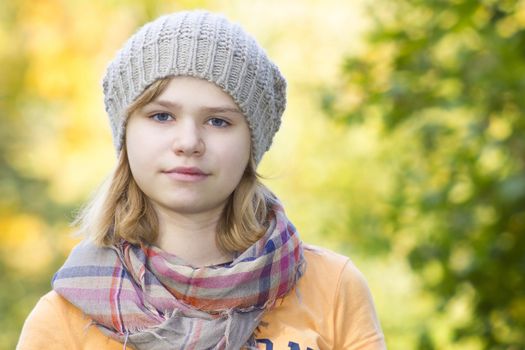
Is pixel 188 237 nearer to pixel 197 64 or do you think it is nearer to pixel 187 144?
pixel 187 144

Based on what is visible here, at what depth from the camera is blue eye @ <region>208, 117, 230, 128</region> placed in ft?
7.72

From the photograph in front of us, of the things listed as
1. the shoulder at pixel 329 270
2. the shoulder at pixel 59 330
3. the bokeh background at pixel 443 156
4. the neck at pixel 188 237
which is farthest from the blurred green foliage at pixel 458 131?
the shoulder at pixel 59 330

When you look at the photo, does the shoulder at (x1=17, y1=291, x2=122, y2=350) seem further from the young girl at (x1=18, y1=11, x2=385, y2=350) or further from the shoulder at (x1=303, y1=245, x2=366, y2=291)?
the shoulder at (x1=303, y1=245, x2=366, y2=291)

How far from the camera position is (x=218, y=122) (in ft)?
7.76

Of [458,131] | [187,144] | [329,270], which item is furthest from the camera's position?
[458,131]

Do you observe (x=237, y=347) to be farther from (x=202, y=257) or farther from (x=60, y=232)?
(x=60, y=232)

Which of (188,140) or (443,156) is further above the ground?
(443,156)

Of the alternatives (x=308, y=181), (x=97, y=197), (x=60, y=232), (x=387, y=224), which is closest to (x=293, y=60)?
(x=308, y=181)

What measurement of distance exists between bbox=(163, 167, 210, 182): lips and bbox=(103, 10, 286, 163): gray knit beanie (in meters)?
0.18

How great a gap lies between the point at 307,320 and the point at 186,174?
456 millimetres

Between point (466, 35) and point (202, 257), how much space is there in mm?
2253

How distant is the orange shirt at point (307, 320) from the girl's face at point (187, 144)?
31 cm

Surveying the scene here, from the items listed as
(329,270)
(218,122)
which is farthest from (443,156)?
(218,122)

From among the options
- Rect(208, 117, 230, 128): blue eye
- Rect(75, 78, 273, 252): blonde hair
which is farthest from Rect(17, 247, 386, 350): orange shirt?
Rect(208, 117, 230, 128): blue eye
